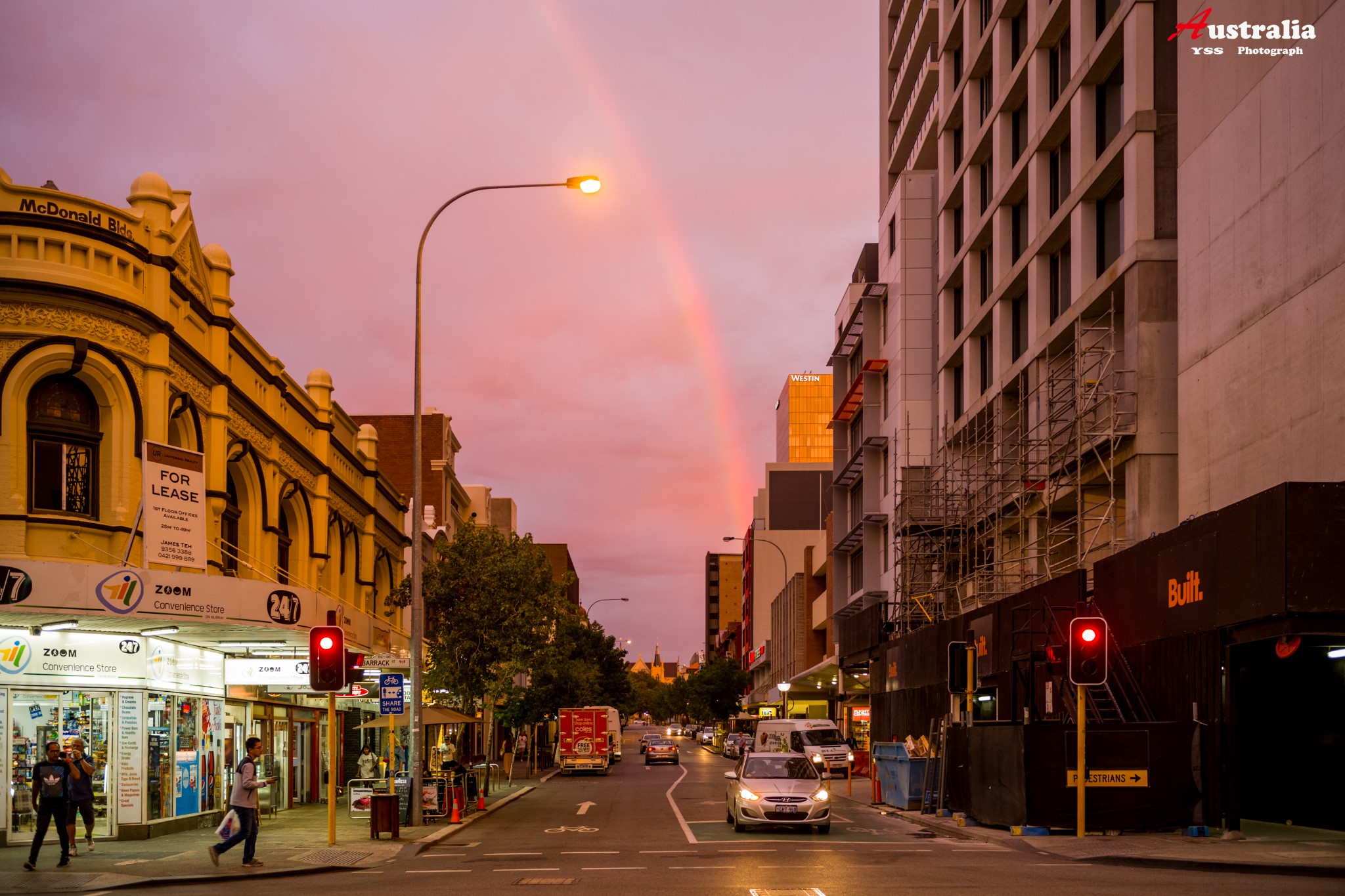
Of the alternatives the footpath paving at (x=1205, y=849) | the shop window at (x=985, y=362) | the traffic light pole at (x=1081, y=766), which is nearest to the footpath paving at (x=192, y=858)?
the footpath paving at (x=1205, y=849)

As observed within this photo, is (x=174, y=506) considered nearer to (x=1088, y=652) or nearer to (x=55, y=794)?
(x=55, y=794)

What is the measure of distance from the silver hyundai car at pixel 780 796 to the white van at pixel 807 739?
71.4 ft

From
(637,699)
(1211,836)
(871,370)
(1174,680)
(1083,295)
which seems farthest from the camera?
(637,699)

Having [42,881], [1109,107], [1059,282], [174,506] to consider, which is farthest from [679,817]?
[1109,107]

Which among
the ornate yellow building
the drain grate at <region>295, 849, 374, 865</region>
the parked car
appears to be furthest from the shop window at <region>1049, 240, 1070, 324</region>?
the parked car

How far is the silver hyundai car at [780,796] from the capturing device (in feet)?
76.9

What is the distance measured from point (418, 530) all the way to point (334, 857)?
8.11 meters

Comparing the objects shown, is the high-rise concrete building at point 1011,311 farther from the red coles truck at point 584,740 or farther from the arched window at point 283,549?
the arched window at point 283,549

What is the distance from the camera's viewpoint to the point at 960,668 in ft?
83.7

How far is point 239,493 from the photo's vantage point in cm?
2939

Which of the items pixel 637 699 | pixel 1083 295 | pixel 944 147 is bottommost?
pixel 637 699

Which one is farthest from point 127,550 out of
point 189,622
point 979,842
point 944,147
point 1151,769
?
point 944,147

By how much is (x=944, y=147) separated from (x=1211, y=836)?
33.6 meters

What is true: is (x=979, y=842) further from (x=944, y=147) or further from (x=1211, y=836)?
(x=944, y=147)
